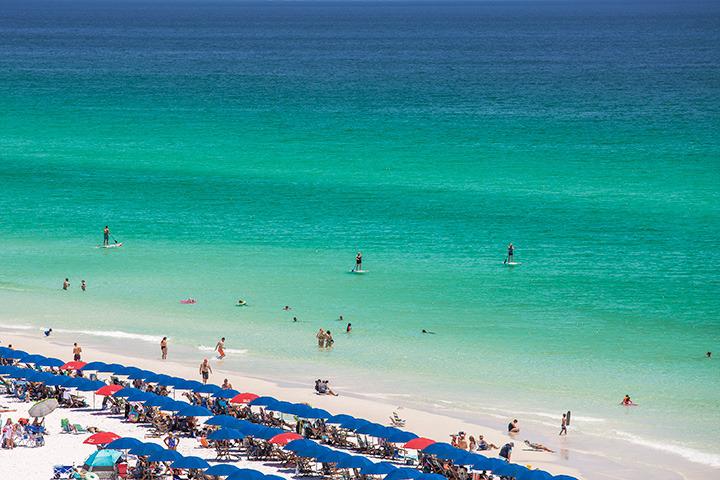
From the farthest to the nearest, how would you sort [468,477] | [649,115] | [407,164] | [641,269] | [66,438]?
[649,115] → [407,164] → [641,269] → [66,438] → [468,477]

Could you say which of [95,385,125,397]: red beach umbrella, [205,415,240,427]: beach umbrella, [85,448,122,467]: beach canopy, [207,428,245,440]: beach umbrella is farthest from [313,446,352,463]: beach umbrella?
[95,385,125,397]: red beach umbrella

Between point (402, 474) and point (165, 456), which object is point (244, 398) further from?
point (402, 474)

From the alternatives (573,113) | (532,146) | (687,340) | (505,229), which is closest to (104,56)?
(573,113)

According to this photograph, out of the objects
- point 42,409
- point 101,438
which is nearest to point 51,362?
point 42,409

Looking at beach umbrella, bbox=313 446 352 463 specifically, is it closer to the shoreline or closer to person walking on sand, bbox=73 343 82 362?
the shoreline

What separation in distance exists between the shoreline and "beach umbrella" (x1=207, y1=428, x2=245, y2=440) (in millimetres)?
5810

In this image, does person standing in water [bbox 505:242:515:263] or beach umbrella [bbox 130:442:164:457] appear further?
person standing in water [bbox 505:242:515:263]

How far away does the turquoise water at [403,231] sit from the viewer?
41.3 m

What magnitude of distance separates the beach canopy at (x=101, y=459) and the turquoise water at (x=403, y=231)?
38.4 ft

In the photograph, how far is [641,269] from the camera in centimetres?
5525

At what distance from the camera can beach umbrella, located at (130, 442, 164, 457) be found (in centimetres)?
2805

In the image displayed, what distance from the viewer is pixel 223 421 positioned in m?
31.1

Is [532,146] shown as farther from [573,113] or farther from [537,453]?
[537,453]

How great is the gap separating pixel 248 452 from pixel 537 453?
795cm
